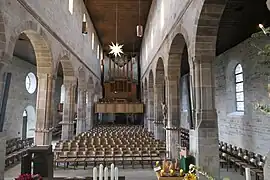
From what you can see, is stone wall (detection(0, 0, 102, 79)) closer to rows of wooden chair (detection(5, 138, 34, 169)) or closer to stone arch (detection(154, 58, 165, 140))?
rows of wooden chair (detection(5, 138, 34, 169))

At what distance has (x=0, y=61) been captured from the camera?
6.15 meters

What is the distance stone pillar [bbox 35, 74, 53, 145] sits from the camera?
9980 mm

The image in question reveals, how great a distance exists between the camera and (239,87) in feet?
40.9

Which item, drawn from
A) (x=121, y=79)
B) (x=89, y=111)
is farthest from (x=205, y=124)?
(x=121, y=79)

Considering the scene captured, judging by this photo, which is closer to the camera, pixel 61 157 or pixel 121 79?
pixel 61 157

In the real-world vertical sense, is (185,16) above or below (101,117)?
above

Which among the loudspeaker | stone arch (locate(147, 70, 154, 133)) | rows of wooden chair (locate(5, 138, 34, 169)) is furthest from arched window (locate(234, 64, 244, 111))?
rows of wooden chair (locate(5, 138, 34, 169))

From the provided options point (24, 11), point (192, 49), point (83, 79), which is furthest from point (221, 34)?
point (83, 79)

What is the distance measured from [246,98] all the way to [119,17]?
44.3 ft

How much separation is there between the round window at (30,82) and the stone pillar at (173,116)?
12611mm

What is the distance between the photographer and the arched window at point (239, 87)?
12203mm

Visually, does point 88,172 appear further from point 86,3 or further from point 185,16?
point 86,3

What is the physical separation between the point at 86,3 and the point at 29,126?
11229mm

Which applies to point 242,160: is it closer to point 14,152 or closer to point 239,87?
point 239,87
